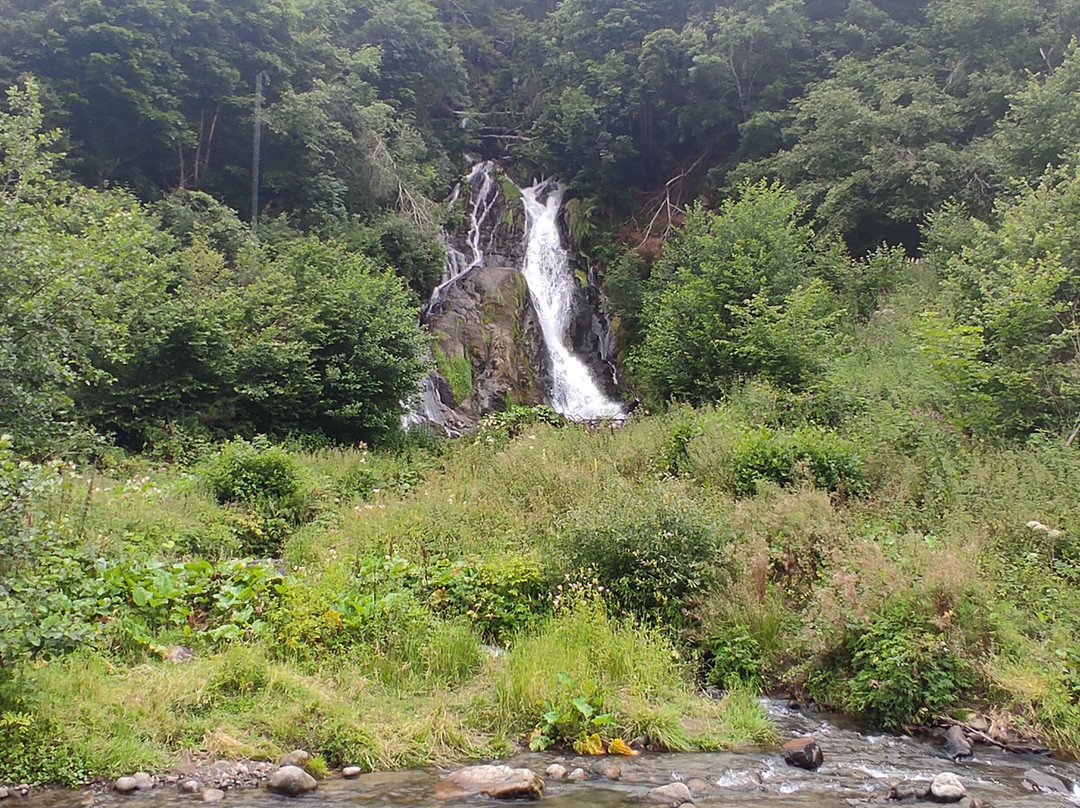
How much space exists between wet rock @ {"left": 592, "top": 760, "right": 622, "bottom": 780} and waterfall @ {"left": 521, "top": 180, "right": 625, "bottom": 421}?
15.8m

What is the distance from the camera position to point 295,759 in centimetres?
440

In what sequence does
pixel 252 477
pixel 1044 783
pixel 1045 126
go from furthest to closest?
pixel 1045 126 → pixel 252 477 → pixel 1044 783

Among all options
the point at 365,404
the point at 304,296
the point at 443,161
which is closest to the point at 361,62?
the point at 443,161

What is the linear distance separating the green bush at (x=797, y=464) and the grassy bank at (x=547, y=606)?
4 cm

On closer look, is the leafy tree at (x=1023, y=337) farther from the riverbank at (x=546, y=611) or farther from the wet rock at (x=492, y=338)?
the wet rock at (x=492, y=338)

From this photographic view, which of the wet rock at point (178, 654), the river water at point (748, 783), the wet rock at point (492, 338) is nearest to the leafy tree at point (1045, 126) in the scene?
the wet rock at point (492, 338)

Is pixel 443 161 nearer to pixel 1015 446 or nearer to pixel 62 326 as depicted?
pixel 62 326

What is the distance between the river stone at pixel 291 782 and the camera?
4098 mm

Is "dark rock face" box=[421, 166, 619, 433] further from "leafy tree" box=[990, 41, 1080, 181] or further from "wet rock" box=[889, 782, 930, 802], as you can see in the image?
"wet rock" box=[889, 782, 930, 802]

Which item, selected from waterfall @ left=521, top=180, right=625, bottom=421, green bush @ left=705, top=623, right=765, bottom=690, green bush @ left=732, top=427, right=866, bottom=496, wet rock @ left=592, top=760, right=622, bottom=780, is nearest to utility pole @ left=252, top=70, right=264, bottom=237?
waterfall @ left=521, top=180, right=625, bottom=421

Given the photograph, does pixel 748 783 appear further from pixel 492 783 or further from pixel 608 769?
pixel 492 783

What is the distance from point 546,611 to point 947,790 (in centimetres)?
349

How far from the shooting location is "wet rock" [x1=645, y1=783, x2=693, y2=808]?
4.13 m

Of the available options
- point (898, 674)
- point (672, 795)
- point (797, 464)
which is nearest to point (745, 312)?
point (797, 464)
